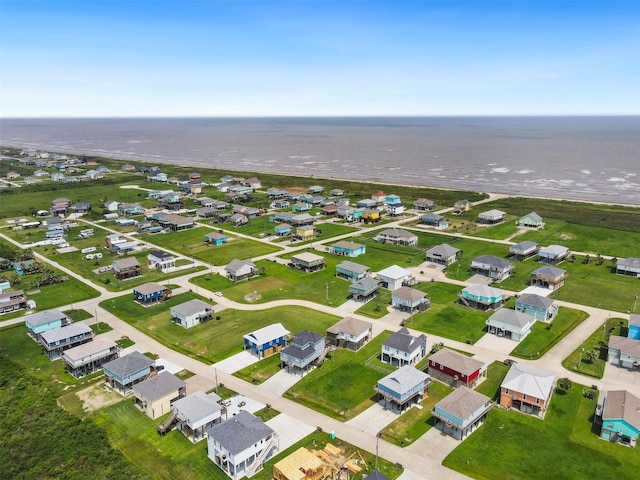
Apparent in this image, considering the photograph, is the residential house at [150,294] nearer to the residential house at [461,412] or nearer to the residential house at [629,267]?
the residential house at [461,412]

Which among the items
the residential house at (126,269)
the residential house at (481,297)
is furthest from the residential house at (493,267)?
the residential house at (126,269)

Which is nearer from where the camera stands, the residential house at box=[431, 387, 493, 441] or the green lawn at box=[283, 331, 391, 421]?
the residential house at box=[431, 387, 493, 441]

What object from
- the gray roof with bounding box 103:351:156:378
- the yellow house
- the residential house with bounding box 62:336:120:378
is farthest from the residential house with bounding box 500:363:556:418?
the residential house with bounding box 62:336:120:378

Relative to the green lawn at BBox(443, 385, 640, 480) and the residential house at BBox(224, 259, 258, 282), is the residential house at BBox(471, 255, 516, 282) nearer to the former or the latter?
the green lawn at BBox(443, 385, 640, 480)

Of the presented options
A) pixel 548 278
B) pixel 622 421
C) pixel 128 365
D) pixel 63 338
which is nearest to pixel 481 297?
pixel 548 278

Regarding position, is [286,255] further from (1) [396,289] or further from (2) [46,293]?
(2) [46,293]
